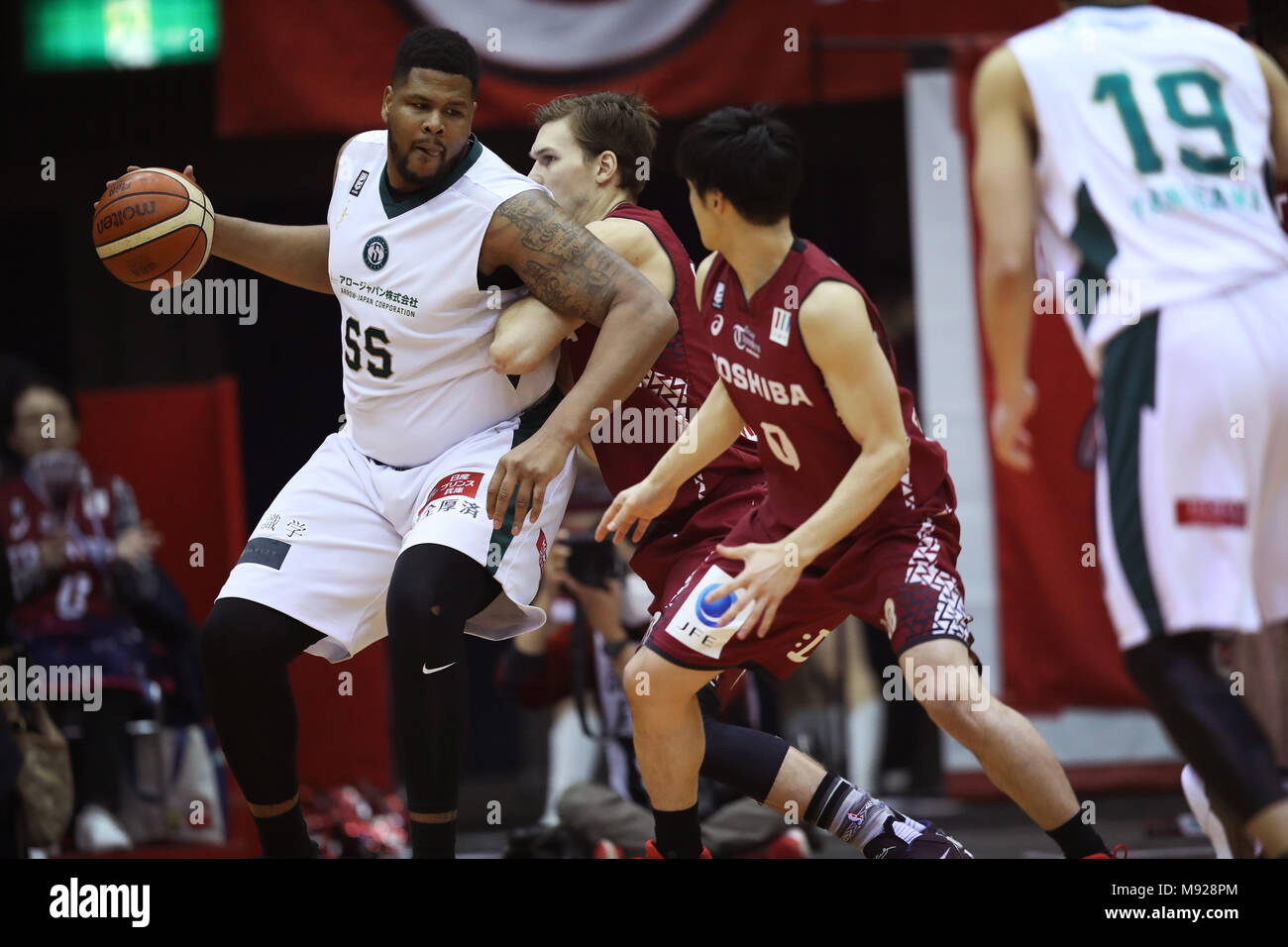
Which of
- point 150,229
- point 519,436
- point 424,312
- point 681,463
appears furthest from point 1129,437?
point 150,229

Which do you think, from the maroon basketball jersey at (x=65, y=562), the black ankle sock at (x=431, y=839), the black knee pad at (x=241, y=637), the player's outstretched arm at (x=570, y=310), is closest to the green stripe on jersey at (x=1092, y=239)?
the player's outstretched arm at (x=570, y=310)

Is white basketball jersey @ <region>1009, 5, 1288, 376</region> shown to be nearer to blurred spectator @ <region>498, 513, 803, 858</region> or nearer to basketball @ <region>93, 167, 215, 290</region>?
basketball @ <region>93, 167, 215, 290</region>

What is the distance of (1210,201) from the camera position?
10.2ft

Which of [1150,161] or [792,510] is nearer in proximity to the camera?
[1150,161]

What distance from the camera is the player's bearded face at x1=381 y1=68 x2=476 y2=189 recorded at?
4.09 metres

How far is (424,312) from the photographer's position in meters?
4.13

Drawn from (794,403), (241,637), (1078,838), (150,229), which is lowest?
(1078,838)

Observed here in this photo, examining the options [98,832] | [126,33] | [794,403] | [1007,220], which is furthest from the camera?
[126,33]

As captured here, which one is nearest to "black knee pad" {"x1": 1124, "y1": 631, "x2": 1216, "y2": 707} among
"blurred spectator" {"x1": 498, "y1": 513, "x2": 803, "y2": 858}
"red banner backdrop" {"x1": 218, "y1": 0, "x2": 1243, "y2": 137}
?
"blurred spectator" {"x1": 498, "y1": 513, "x2": 803, "y2": 858}

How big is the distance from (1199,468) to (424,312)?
204cm

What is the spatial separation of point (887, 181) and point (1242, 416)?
17.8 feet

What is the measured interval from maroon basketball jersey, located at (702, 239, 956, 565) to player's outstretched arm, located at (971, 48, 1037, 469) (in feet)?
2.66

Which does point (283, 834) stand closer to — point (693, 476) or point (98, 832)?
point (693, 476)

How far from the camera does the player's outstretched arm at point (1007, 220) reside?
303cm
